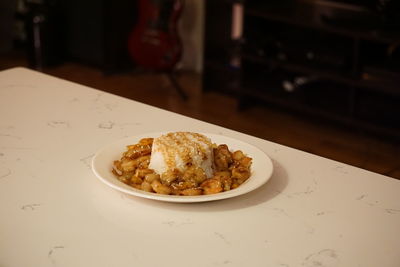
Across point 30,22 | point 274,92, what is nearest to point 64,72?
point 30,22

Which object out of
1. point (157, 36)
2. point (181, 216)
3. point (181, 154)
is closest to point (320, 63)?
point (157, 36)

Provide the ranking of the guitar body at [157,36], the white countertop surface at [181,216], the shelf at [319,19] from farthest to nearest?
the guitar body at [157,36]
the shelf at [319,19]
the white countertop surface at [181,216]

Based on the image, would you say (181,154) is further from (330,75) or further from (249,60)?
(249,60)

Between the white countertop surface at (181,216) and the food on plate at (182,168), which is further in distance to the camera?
the food on plate at (182,168)

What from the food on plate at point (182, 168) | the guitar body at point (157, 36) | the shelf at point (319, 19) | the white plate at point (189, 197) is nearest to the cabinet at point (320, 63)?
the shelf at point (319, 19)

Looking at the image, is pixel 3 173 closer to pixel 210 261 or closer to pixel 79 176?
pixel 79 176

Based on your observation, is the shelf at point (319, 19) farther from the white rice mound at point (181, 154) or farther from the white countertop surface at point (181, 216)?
the white rice mound at point (181, 154)

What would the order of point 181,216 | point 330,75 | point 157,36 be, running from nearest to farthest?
point 181,216
point 330,75
point 157,36
